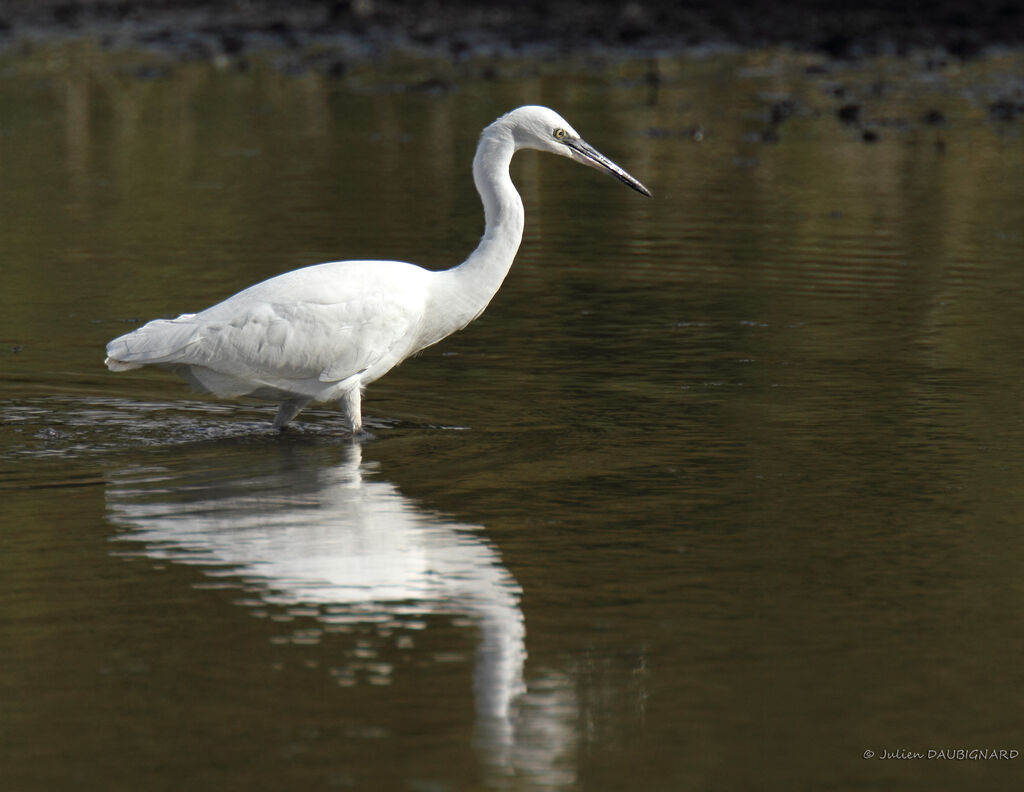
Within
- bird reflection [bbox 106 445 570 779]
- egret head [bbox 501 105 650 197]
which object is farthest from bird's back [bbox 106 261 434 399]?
egret head [bbox 501 105 650 197]

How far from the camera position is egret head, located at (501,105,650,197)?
10273mm

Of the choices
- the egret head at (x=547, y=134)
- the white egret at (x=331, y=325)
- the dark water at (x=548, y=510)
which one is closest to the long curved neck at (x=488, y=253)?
the white egret at (x=331, y=325)

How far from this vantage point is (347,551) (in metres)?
7.78

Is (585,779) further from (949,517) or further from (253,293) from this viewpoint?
(253,293)

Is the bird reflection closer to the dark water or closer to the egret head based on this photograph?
the dark water

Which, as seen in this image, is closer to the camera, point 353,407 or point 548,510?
point 548,510

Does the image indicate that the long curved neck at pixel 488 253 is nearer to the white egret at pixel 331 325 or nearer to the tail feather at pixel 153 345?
the white egret at pixel 331 325

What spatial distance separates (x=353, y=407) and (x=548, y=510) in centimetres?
181

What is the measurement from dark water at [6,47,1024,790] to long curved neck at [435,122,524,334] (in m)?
0.66

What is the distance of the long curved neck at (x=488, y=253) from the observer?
10094mm

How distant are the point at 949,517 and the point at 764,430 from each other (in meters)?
1.81

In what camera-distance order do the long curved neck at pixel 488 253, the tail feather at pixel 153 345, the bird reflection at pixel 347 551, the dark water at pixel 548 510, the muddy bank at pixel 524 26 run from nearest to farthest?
the dark water at pixel 548 510, the bird reflection at pixel 347 551, the tail feather at pixel 153 345, the long curved neck at pixel 488 253, the muddy bank at pixel 524 26

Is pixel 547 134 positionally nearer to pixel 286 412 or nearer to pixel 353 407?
pixel 353 407

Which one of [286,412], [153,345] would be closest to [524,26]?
[286,412]
